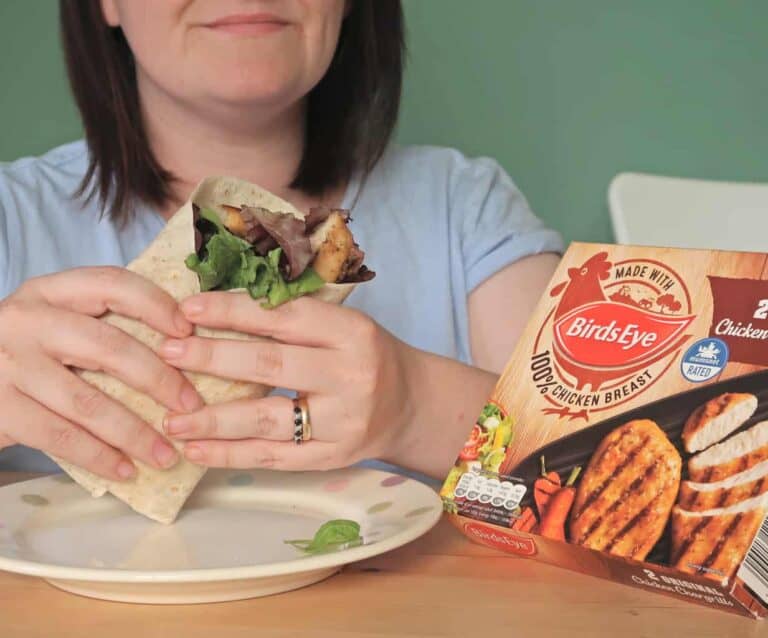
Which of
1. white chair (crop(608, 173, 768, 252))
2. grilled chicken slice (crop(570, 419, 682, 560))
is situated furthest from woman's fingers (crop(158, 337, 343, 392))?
white chair (crop(608, 173, 768, 252))

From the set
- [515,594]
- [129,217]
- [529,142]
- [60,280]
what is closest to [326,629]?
[515,594]

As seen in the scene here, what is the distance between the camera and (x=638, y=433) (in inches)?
29.5

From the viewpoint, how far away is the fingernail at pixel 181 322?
881 mm

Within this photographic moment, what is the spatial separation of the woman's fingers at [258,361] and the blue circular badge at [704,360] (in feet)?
1.07

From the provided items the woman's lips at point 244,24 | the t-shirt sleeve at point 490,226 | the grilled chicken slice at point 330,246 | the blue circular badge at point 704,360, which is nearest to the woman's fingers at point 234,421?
the grilled chicken slice at point 330,246

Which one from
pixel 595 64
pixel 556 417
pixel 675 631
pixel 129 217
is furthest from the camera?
pixel 595 64

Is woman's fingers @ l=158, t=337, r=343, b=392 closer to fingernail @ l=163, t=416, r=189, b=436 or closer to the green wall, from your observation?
fingernail @ l=163, t=416, r=189, b=436

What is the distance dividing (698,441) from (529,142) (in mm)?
1676

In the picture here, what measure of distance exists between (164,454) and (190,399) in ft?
0.18

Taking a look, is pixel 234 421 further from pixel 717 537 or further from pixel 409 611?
pixel 717 537

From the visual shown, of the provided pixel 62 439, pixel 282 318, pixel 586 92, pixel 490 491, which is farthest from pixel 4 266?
pixel 586 92

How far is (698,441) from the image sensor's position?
2.34 feet

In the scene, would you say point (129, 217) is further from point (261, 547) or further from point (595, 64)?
point (595, 64)

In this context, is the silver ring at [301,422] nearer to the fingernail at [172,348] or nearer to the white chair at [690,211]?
the fingernail at [172,348]
